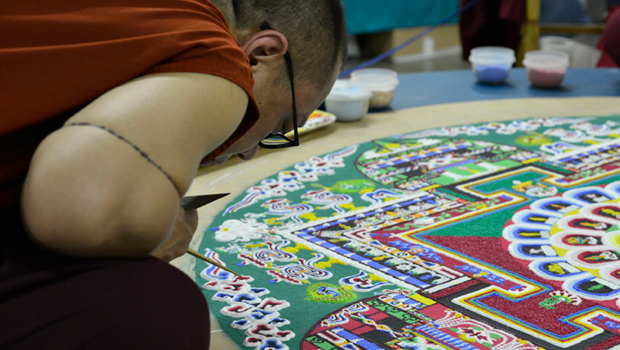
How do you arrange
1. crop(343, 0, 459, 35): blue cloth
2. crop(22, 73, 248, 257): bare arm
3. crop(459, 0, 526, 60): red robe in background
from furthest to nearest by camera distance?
crop(343, 0, 459, 35): blue cloth
crop(459, 0, 526, 60): red robe in background
crop(22, 73, 248, 257): bare arm

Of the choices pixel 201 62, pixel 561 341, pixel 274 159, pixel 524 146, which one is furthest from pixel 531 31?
pixel 201 62

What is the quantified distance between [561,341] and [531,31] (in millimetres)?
3317

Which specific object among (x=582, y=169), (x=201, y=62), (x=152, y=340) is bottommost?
(x=582, y=169)

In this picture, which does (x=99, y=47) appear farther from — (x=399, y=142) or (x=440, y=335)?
(x=399, y=142)

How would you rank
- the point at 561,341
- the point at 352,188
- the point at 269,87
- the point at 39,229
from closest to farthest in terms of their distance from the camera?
the point at 39,229 → the point at 269,87 → the point at 561,341 → the point at 352,188

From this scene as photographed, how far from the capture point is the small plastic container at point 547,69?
2703 mm

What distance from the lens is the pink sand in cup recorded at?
2.70m

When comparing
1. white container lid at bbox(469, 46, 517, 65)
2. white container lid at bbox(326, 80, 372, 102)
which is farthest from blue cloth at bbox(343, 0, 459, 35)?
white container lid at bbox(326, 80, 372, 102)

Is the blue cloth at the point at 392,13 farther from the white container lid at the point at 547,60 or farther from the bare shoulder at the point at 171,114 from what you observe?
the bare shoulder at the point at 171,114

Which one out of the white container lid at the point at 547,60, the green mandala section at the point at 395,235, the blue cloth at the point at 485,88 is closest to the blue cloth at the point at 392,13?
the blue cloth at the point at 485,88

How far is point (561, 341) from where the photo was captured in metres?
1.02

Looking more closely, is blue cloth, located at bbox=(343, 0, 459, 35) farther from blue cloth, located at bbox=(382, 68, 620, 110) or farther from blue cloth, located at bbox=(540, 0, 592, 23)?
blue cloth, located at bbox=(382, 68, 620, 110)

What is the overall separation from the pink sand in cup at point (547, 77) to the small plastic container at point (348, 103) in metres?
0.81

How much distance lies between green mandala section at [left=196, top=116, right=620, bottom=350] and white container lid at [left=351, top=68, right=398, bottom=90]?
14.4 inches
